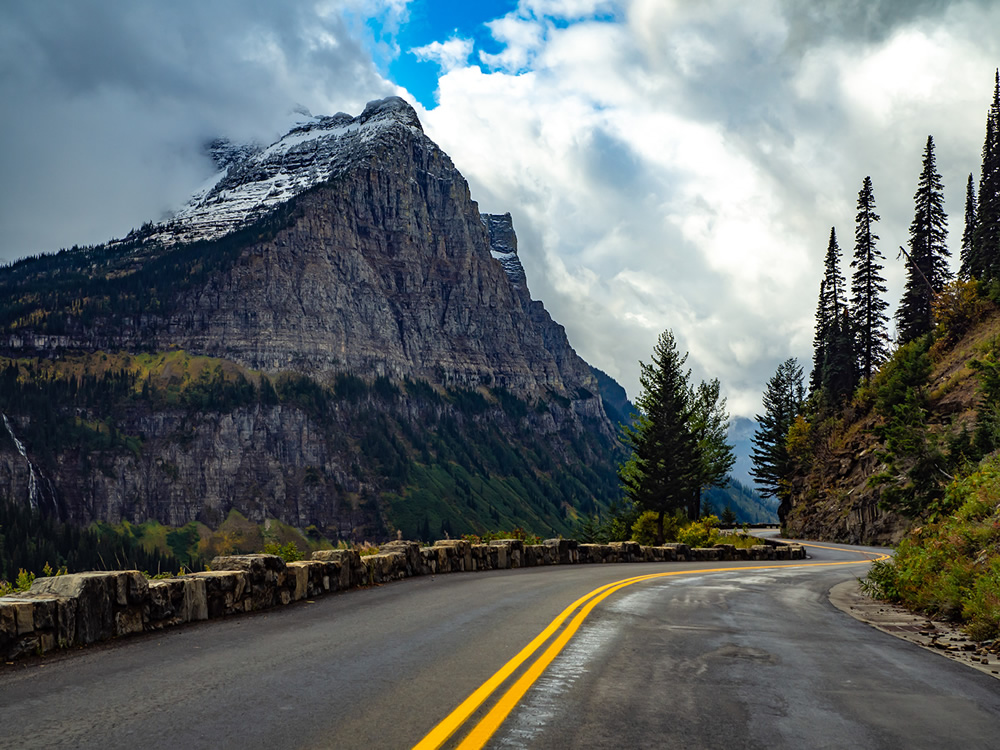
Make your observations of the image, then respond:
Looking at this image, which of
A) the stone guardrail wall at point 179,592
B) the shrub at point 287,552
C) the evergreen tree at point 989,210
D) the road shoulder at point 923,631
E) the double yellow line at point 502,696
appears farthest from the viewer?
the evergreen tree at point 989,210

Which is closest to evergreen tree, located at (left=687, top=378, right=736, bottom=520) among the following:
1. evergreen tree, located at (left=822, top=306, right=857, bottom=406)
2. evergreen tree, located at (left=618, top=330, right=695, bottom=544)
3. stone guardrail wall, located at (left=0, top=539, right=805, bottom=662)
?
evergreen tree, located at (left=618, top=330, right=695, bottom=544)

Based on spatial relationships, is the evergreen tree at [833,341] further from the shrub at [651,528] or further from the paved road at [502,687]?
the paved road at [502,687]

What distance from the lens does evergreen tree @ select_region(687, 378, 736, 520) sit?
166 feet

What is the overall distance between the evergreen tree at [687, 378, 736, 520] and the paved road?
133 feet

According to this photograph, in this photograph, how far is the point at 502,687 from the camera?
6457mm

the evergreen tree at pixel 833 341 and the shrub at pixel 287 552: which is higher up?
the evergreen tree at pixel 833 341

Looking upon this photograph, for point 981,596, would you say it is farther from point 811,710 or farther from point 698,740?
point 698,740

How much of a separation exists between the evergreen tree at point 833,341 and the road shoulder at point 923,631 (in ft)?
185

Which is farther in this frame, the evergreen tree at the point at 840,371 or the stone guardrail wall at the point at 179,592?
the evergreen tree at the point at 840,371

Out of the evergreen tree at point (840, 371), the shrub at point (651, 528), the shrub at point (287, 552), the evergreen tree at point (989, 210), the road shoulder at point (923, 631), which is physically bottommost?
the shrub at point (651, 528)

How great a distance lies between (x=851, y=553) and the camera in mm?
38906

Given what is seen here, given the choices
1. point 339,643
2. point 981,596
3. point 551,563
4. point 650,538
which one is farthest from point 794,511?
point 339,643

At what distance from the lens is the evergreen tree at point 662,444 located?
45094 millimetres

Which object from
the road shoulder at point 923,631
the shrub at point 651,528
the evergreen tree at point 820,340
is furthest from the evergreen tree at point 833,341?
the road shoulder at point 923,631
